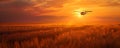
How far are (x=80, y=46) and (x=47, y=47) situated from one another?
117cm

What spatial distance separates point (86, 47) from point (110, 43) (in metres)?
1.63

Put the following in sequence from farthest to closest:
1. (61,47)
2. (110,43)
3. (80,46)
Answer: (110,43)
(80,46)
(61,47)

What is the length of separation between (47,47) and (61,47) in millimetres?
563

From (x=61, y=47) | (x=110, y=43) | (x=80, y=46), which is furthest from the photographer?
(x=110, y=43)

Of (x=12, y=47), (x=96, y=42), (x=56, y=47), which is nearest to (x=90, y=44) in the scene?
(x=96, y=42)

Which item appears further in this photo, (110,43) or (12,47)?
(110,43)

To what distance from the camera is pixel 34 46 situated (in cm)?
1150

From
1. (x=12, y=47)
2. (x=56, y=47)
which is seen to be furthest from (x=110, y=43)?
(x=12, y=47)

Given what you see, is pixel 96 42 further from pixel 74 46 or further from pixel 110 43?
pixel 74 46

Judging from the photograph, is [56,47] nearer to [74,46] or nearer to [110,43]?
[74,46]

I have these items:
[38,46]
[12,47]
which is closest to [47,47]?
[38,46]

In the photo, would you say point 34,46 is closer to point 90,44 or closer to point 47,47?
point 47,47

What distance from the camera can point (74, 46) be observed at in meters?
11.6

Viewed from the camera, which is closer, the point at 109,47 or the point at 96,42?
the point at 109,47
